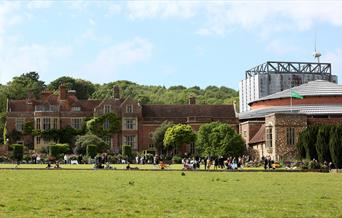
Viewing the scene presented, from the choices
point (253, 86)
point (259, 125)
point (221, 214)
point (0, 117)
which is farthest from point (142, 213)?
point (253, 86)

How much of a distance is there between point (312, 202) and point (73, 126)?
70768 mm

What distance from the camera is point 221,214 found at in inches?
599

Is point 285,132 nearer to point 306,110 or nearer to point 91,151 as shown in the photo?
point 306,110

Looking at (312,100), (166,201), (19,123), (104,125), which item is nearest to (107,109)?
(104,125)

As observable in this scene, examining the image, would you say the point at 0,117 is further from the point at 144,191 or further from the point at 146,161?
the point at 144,191

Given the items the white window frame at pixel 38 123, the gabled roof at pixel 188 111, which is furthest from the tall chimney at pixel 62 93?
the gabled roof at pixel 188 111

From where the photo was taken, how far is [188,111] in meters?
88.8

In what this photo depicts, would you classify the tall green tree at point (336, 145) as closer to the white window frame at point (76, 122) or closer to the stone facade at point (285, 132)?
the stone facade at point (285, 132)

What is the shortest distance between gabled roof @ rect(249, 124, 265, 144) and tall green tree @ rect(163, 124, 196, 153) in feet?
25.8

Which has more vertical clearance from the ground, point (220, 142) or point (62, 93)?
point (62, 93)

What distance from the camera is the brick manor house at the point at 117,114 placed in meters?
85.6

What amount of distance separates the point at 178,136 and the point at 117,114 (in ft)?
40.1

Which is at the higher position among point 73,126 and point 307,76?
point 307,76

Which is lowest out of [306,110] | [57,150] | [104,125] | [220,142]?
[57,150]
